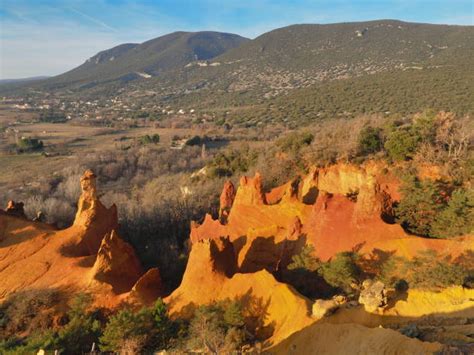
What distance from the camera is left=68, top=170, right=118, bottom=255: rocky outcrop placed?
21.0 metres

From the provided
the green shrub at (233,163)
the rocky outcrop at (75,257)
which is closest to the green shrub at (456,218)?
the rocky outcrop at (75,257)

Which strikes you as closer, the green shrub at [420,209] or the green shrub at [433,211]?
the green shrub at [433,211]

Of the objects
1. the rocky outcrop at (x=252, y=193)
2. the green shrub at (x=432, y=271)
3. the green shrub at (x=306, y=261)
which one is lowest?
the green shrub at (x=306, y=261)

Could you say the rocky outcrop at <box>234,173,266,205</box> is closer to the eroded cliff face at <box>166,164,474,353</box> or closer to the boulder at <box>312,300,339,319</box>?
the eroded cliff face at <box>166,164,474,353</box>

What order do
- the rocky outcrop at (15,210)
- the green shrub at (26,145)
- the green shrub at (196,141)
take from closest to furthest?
the rocky outcrop at (15,210)
the green shrub at (196,141)
the green shrub at (26,145)

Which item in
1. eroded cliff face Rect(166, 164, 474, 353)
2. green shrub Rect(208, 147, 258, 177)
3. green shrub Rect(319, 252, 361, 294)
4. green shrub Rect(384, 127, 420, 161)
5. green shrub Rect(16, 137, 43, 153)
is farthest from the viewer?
green shrub Rect(16, 137, 43, 153)

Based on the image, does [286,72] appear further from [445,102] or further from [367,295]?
[367,295]

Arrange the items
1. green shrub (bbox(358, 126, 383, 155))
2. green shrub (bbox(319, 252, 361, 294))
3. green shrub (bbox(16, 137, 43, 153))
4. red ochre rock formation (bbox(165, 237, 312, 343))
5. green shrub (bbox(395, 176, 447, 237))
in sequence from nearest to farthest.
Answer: red ochre rock formation (bbox(165, 237, 312, 343)) → green shrub (bbox(319, 252, 361, 294)) → green shrub (bbox(395, 176, 447, 237)) → green shrub (bbox(358, 126, 383, 155)) → green shrub (bbox(16, 137, 43, 153))

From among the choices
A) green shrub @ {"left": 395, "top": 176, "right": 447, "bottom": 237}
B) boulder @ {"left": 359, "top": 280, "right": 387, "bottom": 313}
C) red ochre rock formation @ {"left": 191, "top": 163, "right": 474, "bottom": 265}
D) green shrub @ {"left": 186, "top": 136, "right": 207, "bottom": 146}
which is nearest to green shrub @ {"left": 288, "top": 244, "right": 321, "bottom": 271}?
red ochre rock formation @ {"left": 191, "top": 163, "right": 474, "bottom": 265}

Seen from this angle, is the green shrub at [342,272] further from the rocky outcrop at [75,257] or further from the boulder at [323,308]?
the rocky outcrop at [75,257]

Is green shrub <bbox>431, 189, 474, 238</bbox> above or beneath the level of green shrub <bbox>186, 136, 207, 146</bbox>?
above

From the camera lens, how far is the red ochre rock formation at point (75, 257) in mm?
17734

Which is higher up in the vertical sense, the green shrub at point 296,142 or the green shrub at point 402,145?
the green shrub at point 402,145

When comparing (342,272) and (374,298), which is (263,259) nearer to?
(342,272)
